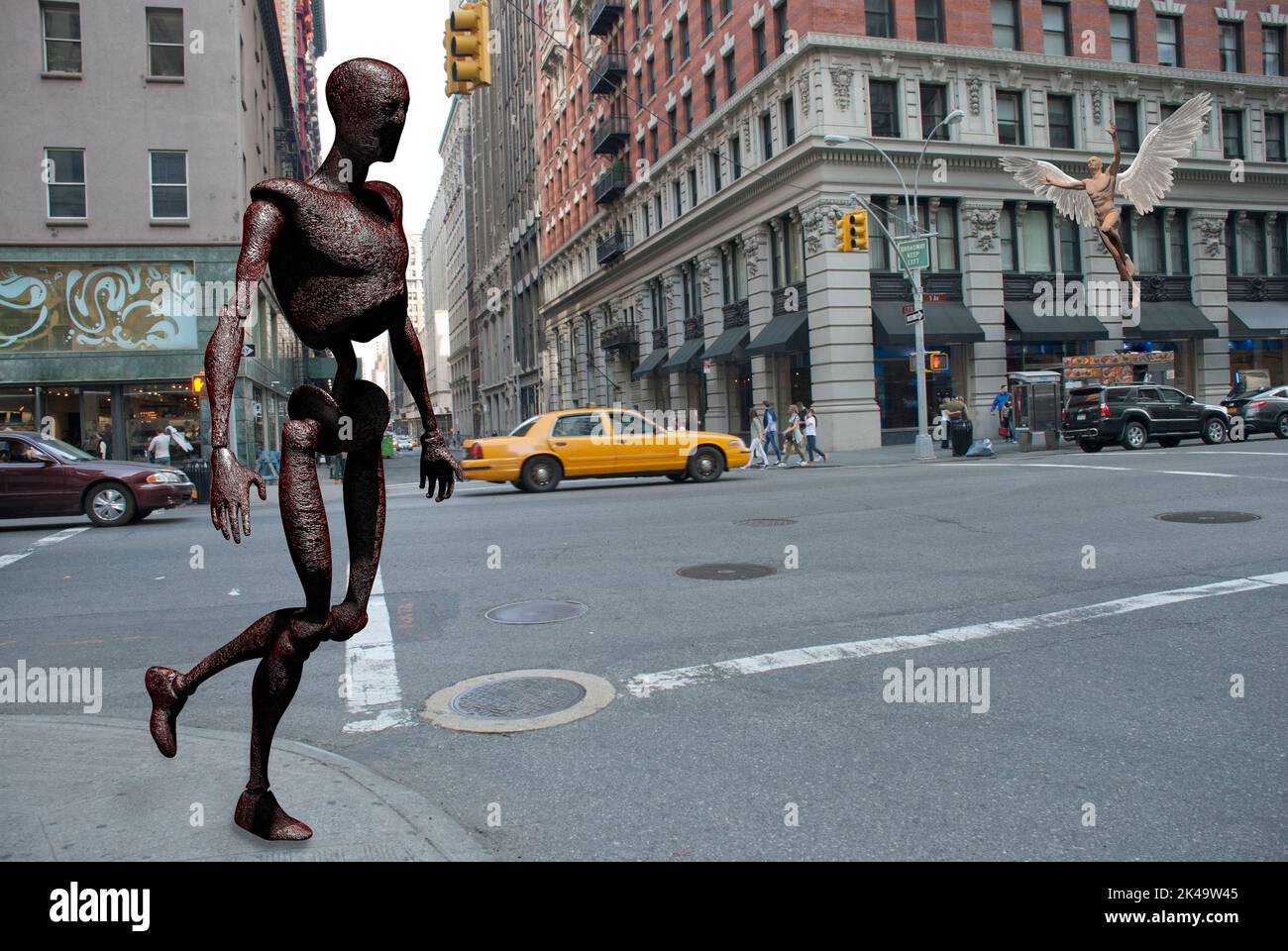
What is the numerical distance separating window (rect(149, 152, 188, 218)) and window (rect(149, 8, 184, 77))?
2335 mm

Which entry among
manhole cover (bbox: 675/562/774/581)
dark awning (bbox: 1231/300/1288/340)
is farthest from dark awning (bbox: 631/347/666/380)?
manhole cover (bbox: 675/562/774/581)

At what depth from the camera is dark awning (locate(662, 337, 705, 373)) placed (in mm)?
39406

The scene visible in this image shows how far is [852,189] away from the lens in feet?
97.9

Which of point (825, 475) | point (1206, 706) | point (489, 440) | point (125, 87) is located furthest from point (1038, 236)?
point (1206, 706)

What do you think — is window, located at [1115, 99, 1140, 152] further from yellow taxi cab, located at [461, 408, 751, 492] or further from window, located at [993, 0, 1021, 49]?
yellow taxi cab, located at [461, 408, 751, 492]

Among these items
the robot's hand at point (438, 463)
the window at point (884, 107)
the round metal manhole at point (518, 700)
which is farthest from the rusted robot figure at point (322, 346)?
the window at point (884, 107)

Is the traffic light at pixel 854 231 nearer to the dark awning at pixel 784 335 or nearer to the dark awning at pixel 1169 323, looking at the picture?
the dark awning at pixel 784 335

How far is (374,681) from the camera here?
213 inches

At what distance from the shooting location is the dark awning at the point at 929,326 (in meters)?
29.4

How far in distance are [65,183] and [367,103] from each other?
92.2 ft

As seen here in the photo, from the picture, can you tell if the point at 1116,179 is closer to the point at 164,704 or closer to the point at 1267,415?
the point at 1267,415

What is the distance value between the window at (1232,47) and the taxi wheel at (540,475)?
32.8m

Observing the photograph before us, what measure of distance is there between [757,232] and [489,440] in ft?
59.9

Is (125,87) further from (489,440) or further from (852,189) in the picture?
(852,189)
